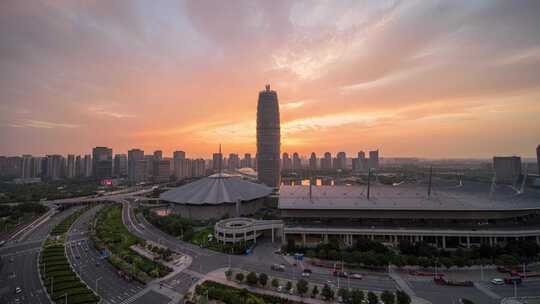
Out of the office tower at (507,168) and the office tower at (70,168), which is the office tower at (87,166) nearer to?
the office tower at (70,168)

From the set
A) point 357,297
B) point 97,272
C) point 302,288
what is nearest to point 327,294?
point 302,288

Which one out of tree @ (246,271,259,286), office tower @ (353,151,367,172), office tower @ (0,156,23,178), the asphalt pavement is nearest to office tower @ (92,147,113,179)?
office tower @ (0,156,23,178)

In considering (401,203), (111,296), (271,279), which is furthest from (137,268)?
(401,203)

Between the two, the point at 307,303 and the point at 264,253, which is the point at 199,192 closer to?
the point at 264,253

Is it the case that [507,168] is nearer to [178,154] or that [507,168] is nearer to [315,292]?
[315,292]

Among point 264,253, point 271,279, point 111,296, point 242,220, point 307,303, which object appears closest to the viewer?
point 307,303

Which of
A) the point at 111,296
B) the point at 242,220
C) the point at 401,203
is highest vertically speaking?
the point at 401,203

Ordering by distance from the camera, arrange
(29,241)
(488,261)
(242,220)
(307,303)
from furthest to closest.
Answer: (242,220) < (29,241) < (488,261) < (307,303)
